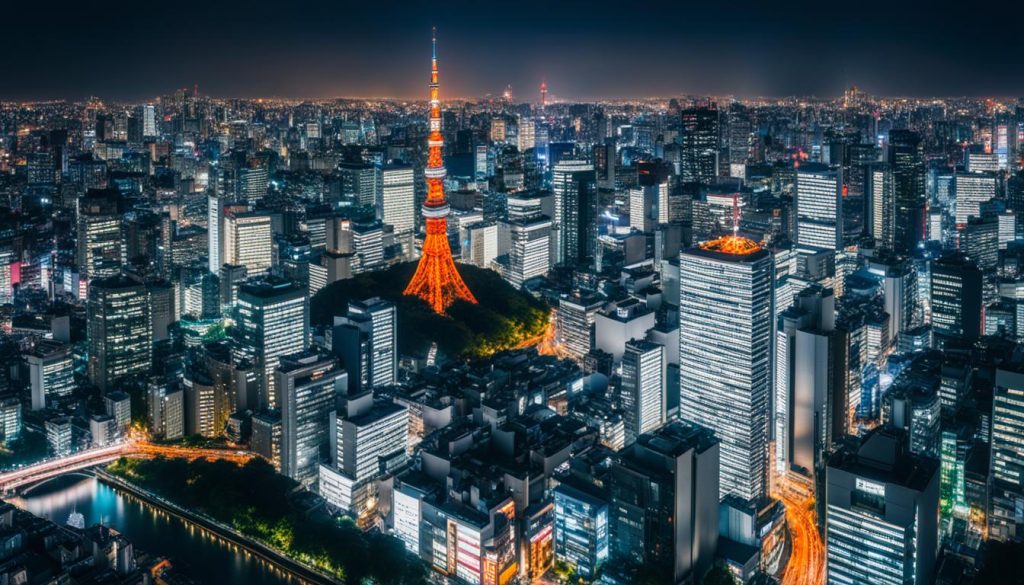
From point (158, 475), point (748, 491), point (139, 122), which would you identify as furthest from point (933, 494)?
point (139, 122)

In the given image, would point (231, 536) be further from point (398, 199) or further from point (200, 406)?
point (398, 199)

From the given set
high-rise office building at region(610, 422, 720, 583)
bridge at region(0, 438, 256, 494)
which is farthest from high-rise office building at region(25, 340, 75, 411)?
high-rise office building at region(610, 422, 720, 583)

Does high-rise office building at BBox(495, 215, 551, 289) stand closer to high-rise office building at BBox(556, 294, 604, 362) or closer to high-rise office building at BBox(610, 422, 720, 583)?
high-rise office building at BBox(556, 294, 604, 362)

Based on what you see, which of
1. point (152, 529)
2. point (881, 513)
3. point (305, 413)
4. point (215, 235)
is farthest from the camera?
point (215, 235)

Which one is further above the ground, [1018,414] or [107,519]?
[1018,414]

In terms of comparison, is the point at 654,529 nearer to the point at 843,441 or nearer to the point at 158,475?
the point at 843,441

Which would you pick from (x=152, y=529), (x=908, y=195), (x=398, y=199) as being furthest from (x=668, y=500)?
(x=908, y=195)
